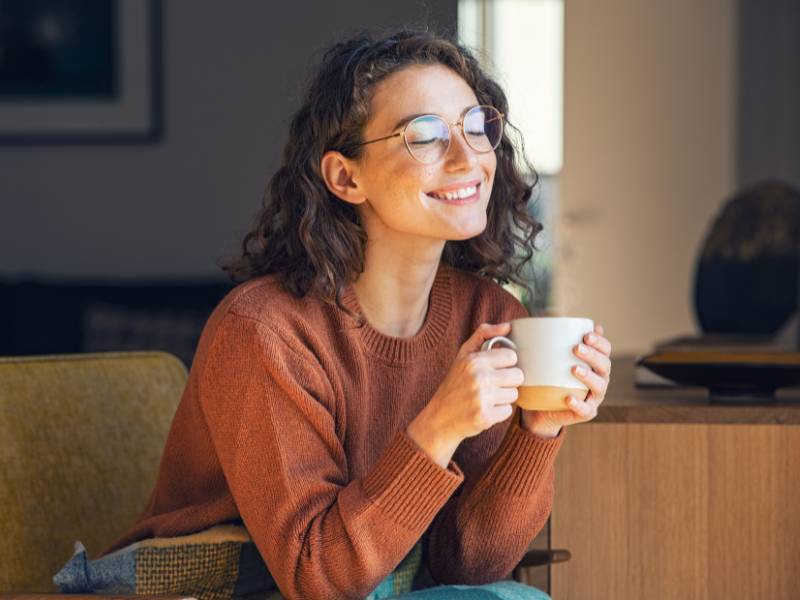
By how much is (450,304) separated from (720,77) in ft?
10.7

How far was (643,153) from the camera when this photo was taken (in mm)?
4734

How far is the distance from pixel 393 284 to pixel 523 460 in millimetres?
278

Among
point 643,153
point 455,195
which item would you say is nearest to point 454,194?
point 455,195

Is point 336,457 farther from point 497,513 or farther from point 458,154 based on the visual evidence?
point 458,154

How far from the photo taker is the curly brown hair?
1.47 meters

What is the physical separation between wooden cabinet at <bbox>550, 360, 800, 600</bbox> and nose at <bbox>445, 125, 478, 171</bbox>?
0.35 metres

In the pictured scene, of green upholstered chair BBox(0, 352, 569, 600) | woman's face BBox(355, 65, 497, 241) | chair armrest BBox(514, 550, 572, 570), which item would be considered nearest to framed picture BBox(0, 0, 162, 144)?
green upholstered chair BBox(0, 352, 569, 600)

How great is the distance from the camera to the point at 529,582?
1581mm

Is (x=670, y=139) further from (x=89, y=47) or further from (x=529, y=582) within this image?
(x=529, y=582)

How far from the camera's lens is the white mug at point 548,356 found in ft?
4.08

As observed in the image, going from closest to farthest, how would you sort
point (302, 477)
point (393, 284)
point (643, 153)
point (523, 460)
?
point (302, 477) → point (523, 460) → point (393, 284) → point (643, 153)

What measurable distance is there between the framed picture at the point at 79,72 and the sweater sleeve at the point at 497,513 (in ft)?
8.97

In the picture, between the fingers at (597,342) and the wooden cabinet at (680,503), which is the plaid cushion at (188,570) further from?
the fingers at (597,342)

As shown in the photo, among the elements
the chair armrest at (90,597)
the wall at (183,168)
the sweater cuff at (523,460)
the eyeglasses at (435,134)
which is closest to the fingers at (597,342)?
the sweater cuff at (523,460)
